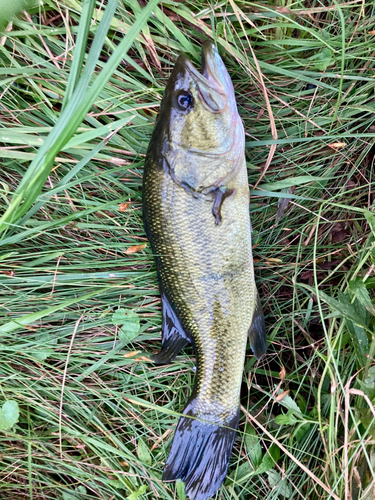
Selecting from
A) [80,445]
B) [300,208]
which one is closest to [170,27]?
[300,208]

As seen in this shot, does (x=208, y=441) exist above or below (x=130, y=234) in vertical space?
below

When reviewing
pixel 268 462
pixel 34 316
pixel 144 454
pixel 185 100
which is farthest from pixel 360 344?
pixel 34 316

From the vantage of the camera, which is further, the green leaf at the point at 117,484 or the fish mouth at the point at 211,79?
the green leaf at the point at 117,484

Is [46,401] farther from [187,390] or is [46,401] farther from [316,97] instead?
[316,97]

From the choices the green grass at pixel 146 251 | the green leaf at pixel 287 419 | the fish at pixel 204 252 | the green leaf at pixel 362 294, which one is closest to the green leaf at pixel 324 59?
the green grass at pixel 146 251

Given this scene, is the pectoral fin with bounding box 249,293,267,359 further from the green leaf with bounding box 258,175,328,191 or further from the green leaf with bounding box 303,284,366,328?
the green leaf with bounding box 258,175,328,191

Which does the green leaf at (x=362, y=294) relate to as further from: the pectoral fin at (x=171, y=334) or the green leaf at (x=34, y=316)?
the green leaf at (x=34, y=316)
